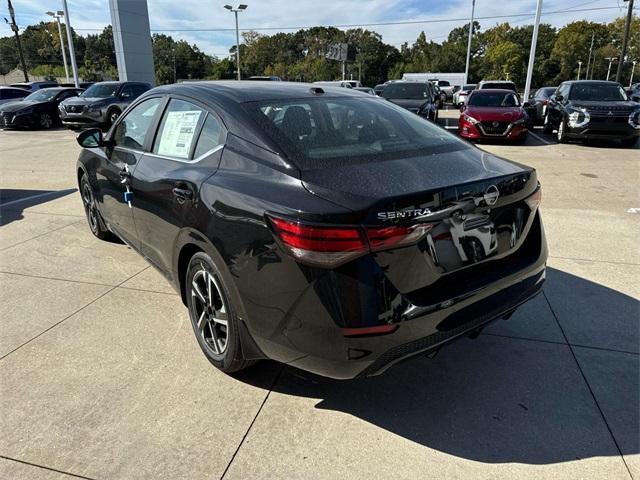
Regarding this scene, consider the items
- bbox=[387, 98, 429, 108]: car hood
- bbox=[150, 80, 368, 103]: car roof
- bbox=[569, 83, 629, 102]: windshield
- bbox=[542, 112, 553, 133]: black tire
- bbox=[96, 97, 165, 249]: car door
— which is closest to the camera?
bbox=[150, 80, 368, 103]: car roof

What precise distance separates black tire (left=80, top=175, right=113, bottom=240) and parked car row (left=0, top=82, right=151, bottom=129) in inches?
452

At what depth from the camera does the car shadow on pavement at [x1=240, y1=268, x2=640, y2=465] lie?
88.4 inches

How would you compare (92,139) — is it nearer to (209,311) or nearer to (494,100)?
(209,311)

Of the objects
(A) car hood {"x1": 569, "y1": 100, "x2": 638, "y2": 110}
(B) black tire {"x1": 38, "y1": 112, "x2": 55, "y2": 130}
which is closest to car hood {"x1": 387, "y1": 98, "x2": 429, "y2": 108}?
(A) car hood {"x1": 569, "y1": 100, "x2": 638, "y2": 110}

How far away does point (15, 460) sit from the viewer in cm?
218

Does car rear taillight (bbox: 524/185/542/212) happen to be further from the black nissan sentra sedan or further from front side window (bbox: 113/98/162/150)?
front side window (bbox: 113/98/162/150)

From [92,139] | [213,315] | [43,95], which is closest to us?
[213,315]

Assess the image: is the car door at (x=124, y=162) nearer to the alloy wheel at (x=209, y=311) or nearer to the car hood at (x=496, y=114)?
the alloy wheel at (x=209, y=311)

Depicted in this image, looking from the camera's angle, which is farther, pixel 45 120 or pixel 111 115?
pixel 45 120

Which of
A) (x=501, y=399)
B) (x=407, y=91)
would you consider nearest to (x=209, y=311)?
(x=501, y=399)

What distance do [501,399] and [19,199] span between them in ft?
23.4

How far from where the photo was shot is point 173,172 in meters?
2.86

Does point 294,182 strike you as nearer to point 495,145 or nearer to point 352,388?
point 352,388

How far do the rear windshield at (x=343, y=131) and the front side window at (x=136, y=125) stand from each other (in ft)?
3.72
